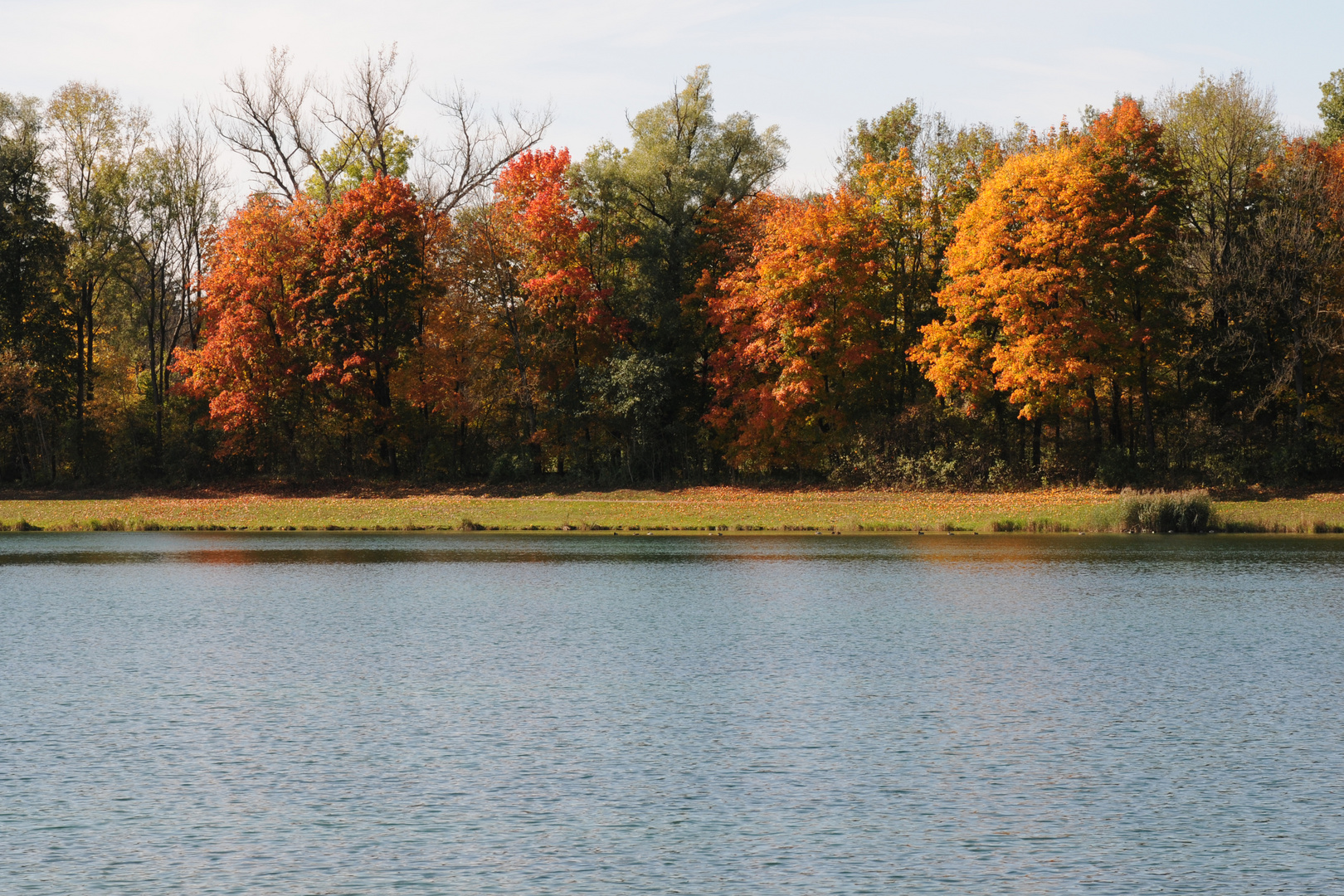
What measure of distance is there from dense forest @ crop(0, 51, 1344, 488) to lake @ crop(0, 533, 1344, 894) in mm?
27431

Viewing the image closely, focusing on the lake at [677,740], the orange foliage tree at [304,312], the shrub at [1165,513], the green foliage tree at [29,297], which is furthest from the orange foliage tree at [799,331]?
the green foliage tree at [29,297]

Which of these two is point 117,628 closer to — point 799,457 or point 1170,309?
point 799,457

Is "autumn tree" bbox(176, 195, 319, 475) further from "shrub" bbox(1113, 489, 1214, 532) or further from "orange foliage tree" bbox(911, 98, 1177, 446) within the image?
"shrub" bbox(1113, 489, 1214, 532)

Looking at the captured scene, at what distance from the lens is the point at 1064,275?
51.8 m

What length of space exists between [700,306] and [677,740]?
50.2 m

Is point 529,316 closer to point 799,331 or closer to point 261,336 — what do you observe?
point 261,336

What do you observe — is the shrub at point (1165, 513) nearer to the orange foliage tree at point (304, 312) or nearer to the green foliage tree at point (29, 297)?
the orange foliage tree at point (304, 312)

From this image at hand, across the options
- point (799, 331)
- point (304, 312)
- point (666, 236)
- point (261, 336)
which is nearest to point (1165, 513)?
point (799, 331)

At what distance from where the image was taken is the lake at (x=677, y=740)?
9695mm

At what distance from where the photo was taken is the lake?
970 centimetres

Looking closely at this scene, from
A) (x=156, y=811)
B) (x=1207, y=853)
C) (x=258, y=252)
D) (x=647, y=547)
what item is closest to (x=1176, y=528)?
(x=647, y=547)

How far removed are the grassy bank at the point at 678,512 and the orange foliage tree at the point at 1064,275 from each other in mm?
5379

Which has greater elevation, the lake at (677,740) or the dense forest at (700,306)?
the dense forest at (700,306)

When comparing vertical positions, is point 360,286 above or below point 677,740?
above
